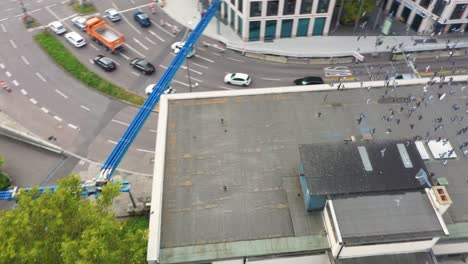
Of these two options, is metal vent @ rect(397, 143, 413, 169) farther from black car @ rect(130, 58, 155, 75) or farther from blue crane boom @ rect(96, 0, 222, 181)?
black car @ rect(130, 58, 155, 75)

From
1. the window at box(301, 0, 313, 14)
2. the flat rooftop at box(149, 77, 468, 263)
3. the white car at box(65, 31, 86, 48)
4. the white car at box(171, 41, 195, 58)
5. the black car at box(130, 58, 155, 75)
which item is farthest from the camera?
the white car at box(65, 31, 86, 48)

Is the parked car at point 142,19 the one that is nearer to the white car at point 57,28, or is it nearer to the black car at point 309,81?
the white car at point 57,28

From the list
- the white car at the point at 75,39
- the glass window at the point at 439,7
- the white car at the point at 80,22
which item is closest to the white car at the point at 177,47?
the white car at the point at 75,39

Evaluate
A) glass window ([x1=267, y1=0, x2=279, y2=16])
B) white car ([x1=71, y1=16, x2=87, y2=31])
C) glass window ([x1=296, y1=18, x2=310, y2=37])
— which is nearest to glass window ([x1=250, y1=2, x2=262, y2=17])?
glass window ([x1=267, y1=0, x2=279, y2=16])

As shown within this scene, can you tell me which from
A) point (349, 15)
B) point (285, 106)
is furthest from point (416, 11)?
point (285, 106)

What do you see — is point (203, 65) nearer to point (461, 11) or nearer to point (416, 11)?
point (416, 11)
